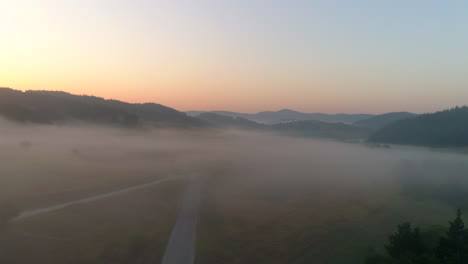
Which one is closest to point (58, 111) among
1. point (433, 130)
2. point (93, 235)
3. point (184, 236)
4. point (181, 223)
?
point (181, 223)

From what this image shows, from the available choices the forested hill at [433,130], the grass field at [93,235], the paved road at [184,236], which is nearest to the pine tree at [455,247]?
the paved road at [184,236]

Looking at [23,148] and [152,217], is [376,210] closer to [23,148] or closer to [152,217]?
[152,217]

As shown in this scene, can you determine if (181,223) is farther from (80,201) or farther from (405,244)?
(405,244)

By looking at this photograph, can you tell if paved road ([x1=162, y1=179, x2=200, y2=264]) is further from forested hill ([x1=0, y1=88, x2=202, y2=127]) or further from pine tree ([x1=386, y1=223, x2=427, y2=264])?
forested hill ([x1=0, y1=88, x2=202, y2=127])

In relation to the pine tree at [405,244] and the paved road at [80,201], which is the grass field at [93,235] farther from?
the pine tree at [405,244]

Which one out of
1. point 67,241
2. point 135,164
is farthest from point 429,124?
point 67,241
